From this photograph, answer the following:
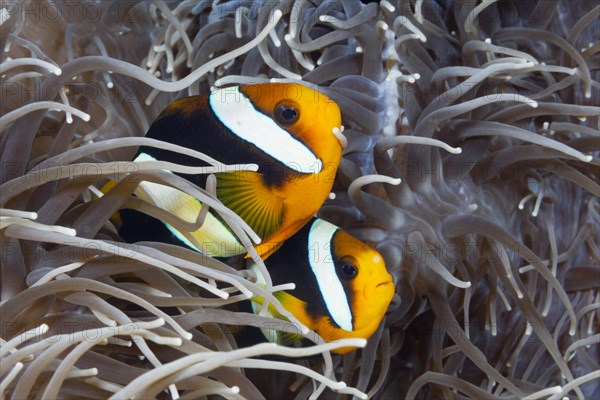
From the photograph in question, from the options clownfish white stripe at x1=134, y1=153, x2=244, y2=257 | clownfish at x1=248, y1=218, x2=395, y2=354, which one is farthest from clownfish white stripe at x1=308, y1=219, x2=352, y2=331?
clownfish white stripe at x1=134, y1=153, x2=244, y2=257

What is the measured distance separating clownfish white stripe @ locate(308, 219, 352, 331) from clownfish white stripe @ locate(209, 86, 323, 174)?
117 mm

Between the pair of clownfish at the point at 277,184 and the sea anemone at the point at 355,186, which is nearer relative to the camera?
Answer: the sea anemone at the point at 355,186

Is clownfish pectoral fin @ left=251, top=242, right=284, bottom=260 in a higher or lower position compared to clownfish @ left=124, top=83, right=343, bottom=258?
lower

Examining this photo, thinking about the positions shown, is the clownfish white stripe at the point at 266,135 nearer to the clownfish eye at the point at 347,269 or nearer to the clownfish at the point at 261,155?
the clownfish at the point at 261,155

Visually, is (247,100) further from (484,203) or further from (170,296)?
(484,203)

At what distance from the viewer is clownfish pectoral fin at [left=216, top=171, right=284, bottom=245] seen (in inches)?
30.8

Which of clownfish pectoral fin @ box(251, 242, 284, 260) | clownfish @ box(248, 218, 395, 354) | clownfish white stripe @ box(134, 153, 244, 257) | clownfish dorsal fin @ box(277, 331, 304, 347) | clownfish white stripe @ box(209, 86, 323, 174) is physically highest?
clownfish white stripe @ box(209, 86, 323, 174)

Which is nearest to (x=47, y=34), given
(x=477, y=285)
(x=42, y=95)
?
(x=42, y=95)

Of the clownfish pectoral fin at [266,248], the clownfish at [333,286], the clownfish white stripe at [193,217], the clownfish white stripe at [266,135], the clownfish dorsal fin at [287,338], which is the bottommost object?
the clownfish dorsal fin at [287,338]

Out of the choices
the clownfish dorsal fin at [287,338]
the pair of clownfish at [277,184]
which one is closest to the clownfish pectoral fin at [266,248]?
the pair of clownfish at [277,184]

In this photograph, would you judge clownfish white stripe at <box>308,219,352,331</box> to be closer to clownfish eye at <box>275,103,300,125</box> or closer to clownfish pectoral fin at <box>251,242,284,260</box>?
clownfish pectoral fin at <box>251,242,284,260</box>

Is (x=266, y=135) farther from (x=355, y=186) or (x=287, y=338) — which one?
(x=287, y=338)

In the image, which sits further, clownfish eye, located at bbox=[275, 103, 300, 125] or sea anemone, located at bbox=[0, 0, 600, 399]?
clownfish eye, located at bbox=[275, 103, 300, 125]

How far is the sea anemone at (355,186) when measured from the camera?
0.65 metres
